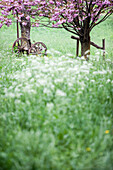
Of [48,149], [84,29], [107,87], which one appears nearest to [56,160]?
[48,149]

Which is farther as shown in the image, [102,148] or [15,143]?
[15,143]

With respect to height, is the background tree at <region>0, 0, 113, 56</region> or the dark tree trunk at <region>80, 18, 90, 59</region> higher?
the background tree at <region>0, 0, 113, 56</region>

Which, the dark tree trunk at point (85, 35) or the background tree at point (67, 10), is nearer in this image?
the background tree at point (67, 10)

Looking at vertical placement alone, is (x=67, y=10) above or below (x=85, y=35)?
above

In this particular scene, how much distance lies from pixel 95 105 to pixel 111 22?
31616 mm

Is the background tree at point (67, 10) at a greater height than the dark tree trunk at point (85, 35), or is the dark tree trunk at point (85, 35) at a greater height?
the background tree at point (67, 10)

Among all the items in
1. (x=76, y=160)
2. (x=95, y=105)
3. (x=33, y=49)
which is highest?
(x=33, y=49)

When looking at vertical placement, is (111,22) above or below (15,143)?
above

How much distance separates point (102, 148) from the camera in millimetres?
2555

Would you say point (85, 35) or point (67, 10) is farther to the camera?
point (85, 35)

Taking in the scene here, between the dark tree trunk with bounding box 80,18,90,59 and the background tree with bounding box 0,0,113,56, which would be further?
the dark tree trunk with bounding box 80,18,90,59

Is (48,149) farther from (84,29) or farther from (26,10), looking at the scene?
(26,10)

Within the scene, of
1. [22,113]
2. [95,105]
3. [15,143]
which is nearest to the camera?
[15,143]

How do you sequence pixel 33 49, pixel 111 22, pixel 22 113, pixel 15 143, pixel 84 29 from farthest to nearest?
1. pixel 111 22
2. pixel 33 49
3. pixel 84 29
4. pixel 22 113
5. pixel 15 143
